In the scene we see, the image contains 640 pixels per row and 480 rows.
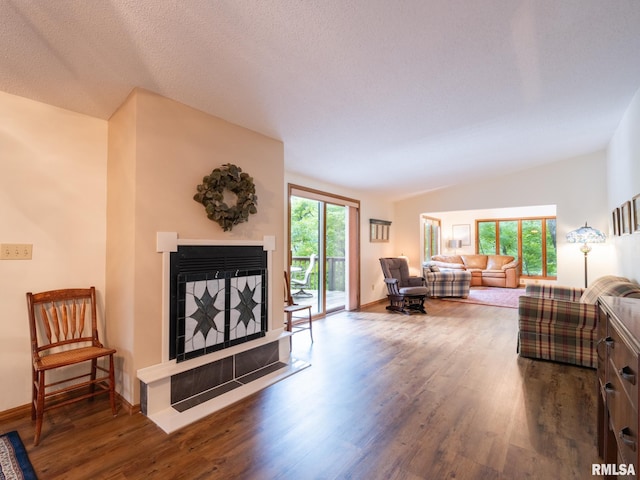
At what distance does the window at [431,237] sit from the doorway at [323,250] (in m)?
3.13

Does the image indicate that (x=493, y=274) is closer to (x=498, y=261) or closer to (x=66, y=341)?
(x=498, y=261)

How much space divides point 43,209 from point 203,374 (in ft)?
5.47

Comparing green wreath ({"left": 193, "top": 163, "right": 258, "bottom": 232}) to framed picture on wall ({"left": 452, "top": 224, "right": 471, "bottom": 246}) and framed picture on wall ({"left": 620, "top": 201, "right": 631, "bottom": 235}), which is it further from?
framed picture on wall ({"left": 452, "top": 224, "right": 471, "bottom": 246})

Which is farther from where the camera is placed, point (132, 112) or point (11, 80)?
point (132, 112)

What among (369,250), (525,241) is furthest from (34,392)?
(525,241)

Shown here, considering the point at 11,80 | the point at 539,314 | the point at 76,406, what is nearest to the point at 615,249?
the point at 539,314

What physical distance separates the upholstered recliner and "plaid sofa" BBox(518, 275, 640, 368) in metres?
2.17

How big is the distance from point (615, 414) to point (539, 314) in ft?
7.06

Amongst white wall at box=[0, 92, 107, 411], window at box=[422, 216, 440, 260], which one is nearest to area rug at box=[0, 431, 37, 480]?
white wall at box=[0, 92, 107, 411]

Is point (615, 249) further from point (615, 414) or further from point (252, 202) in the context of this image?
point (252, 202)

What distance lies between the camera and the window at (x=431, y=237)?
8203mm

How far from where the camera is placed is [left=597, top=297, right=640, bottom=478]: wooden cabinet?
99cm

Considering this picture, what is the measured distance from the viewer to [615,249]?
15.0 ft

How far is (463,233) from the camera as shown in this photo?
9898 millimetres
